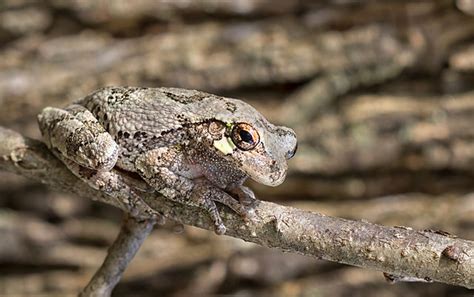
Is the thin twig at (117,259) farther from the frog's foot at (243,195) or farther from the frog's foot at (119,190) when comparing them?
the frog's foot at (243,195)

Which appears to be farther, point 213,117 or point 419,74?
point 419,74


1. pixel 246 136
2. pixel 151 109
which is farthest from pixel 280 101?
pixel 246 136

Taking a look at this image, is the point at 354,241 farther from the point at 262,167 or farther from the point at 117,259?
the point at 117,259

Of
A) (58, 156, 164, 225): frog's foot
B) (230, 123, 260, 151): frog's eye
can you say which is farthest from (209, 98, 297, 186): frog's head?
(58, 156, 164, 225): frog's foot

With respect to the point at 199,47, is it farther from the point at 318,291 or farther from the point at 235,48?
the point at 318,291

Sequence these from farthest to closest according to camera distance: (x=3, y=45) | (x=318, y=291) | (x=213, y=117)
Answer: (x=3, y=45) → (x=318, y=291) → (x=213, y=117)

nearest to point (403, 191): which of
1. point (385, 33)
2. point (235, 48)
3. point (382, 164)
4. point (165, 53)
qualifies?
point (382, 164)

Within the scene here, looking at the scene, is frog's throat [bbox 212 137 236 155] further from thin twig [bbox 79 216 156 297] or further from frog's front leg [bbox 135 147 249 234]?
thin twig [bbox 79 216 156 297]
